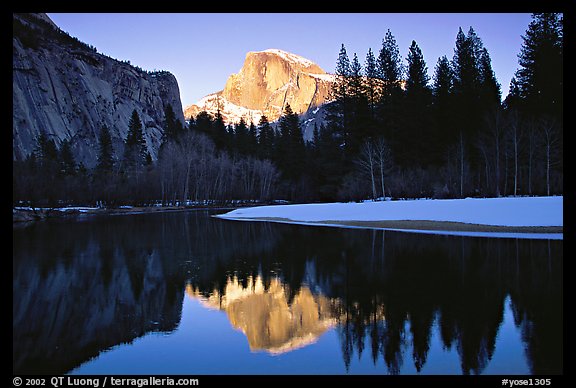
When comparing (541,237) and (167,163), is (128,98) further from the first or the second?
(541,237)

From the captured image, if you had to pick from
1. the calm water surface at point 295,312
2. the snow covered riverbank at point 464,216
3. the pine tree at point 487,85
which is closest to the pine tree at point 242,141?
the pine tree at point 487,85

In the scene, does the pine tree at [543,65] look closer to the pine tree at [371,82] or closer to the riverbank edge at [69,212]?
the pine tree at [371,82]

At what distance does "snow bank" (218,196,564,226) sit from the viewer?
77.1 ft

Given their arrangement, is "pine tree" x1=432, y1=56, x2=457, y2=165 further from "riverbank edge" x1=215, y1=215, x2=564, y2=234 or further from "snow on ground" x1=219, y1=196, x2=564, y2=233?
"riverbank edge" x1=215, y1=215, x2=564, y2=234

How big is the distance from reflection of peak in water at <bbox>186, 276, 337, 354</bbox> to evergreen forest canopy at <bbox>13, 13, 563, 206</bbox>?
34.3 metres

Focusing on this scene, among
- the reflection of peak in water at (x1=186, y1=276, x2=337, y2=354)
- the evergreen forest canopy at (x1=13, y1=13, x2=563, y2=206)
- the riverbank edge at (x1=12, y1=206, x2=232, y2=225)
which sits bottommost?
the reflection of peak in water at (x1=186, y1=276, x2=337, y2=354)

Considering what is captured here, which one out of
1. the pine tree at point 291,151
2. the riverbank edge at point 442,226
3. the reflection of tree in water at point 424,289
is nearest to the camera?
the reflection of tree in water at point 424,289

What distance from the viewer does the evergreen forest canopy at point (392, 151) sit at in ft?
140

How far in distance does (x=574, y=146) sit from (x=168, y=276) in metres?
11.6

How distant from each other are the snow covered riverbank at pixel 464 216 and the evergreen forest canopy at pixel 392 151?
11.9 metres

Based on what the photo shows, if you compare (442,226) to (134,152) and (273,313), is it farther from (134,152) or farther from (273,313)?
(134,152)

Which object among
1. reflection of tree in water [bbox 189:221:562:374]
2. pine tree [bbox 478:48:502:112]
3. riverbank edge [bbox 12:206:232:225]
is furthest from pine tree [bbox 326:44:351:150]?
reflection of tree in water [bbox 189:221:562:374]

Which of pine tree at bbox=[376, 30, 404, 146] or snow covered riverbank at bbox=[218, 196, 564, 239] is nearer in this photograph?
snow covered riverbank at bbox=[218, 196, 564, 239]

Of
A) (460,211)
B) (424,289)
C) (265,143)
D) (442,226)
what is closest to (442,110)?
(460,211)
